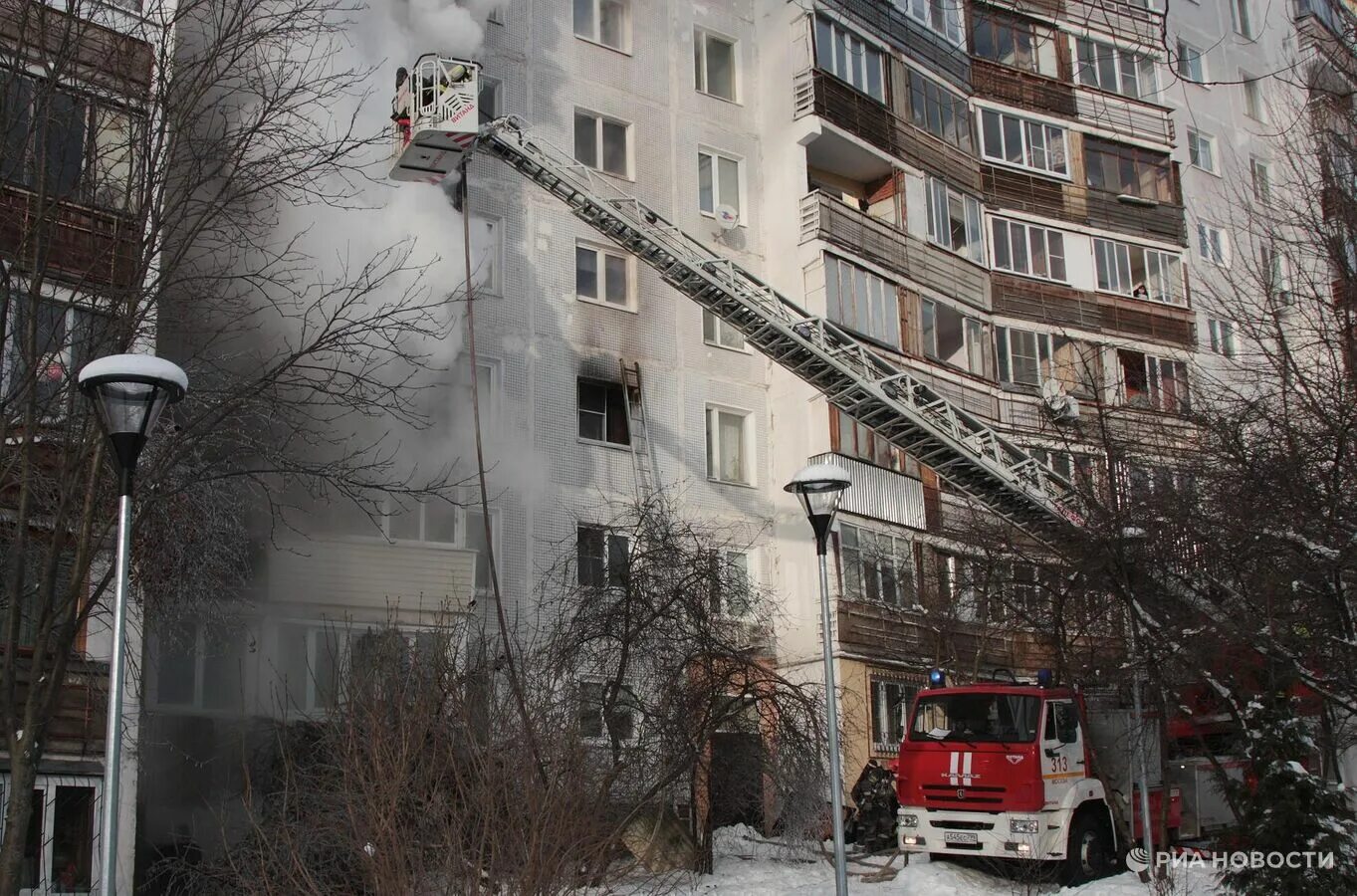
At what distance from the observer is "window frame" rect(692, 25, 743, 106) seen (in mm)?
29875

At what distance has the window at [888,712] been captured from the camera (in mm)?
27547

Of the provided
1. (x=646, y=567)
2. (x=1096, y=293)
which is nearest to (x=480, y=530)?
(x=646, y=567)

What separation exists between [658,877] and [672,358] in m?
14.4

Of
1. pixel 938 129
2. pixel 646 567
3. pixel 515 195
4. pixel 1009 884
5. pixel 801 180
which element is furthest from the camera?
pixel 938 129

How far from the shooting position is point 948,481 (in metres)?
24.6

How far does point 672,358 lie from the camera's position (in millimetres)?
27344

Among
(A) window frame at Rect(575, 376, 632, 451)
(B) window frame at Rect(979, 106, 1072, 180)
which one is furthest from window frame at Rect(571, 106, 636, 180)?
(B) window frame at Rect(979, 106, 1072, 180)

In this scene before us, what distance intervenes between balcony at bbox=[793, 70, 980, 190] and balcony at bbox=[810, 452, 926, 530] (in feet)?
23.8

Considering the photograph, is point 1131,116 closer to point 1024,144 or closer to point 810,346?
point 1024,144

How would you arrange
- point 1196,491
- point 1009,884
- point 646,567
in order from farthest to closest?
point 646,567 < point 1196,491 < point 1009,884

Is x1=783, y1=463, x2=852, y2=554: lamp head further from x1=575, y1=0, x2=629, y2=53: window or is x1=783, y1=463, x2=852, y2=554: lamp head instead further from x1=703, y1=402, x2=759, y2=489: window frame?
x1=575, y1=0, x2=629, y2=53: window

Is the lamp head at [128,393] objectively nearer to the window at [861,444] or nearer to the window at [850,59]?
the window at [861,444]

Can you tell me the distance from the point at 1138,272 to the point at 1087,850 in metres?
21.9

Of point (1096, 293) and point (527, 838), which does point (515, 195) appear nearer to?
point (1096, 293)
